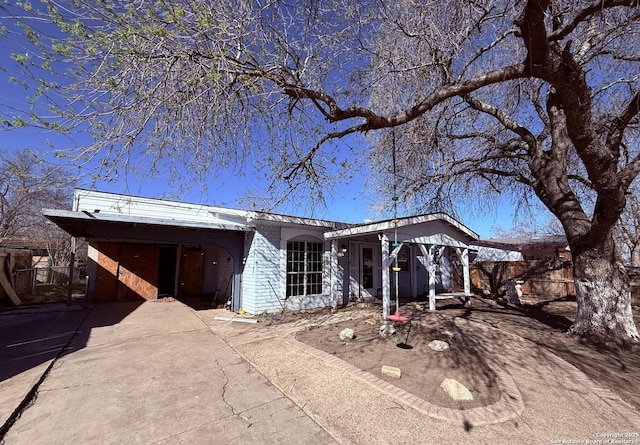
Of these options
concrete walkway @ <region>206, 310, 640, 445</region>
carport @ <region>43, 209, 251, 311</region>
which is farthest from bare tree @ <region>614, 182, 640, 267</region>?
carport @ <region>43, 209, 251, 311</region>

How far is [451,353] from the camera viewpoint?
16.7 ft

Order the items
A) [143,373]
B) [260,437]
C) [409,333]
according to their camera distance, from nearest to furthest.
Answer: [260,437]
[143,373]
[409,333]

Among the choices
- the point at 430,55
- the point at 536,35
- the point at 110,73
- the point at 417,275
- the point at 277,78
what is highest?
the point at 430,55

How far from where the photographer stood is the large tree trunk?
5.66m

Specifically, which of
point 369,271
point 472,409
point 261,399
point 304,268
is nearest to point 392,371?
point 472,409

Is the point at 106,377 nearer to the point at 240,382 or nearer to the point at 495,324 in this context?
the point at 240,382

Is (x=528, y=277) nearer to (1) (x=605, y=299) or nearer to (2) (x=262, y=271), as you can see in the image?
(1) (x=605, y=299)

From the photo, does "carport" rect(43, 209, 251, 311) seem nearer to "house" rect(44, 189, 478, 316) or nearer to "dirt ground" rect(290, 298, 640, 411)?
"house" rect(44, 189, 478, 316)

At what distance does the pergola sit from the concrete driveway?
4.61 metres

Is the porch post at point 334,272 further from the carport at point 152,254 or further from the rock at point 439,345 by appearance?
the rock at point 439,345

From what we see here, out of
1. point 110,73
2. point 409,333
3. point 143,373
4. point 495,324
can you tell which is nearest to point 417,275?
point 495,324

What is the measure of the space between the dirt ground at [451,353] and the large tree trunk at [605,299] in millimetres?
321

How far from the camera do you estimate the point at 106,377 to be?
433cm

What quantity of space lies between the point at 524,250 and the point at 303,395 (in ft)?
73.7
